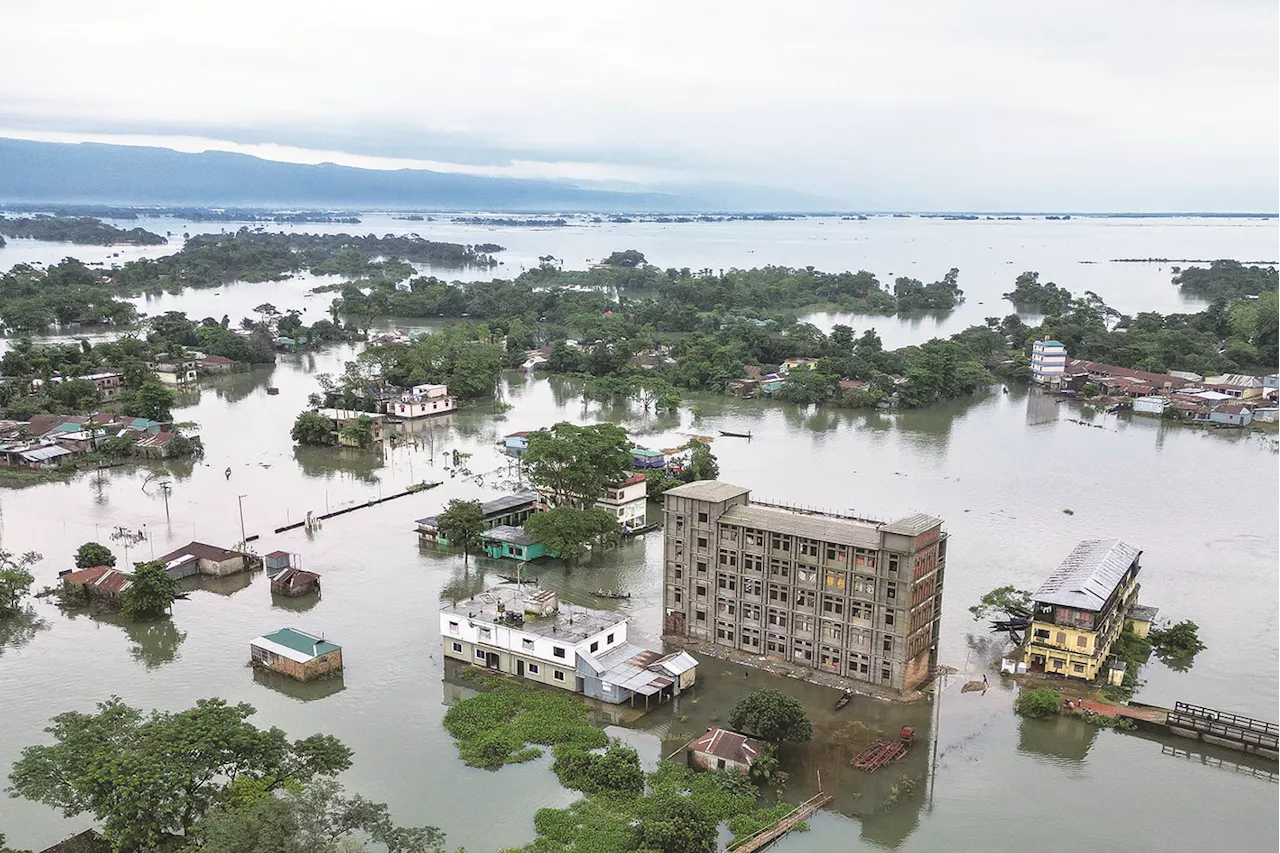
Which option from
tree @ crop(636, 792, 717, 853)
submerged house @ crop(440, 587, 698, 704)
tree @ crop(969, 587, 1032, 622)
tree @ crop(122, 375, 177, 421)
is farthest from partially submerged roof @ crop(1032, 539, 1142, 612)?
tree @ crop(122, 375, 177, 421)

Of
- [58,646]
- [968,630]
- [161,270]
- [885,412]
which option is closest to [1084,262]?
[885,412]

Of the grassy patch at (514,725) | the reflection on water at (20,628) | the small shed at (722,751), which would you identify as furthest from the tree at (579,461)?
the reflection on water at (20,628)

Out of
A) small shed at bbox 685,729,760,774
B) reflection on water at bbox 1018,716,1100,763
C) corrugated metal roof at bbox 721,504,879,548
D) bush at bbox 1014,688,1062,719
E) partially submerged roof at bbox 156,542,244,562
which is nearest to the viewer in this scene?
small shed at bbox 685,729,760,774

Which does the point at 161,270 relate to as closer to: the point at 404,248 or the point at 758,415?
the point at 404,248

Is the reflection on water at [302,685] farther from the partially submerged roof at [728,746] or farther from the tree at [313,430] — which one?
the tree at [313,430]

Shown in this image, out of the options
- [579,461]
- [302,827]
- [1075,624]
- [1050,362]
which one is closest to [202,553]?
[579,461]

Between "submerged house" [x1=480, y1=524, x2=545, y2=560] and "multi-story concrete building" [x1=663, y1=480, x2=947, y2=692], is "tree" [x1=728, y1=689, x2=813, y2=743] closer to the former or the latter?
"multi-story concrete building" [x1=663, y1=480, x2=947, y2=692]
